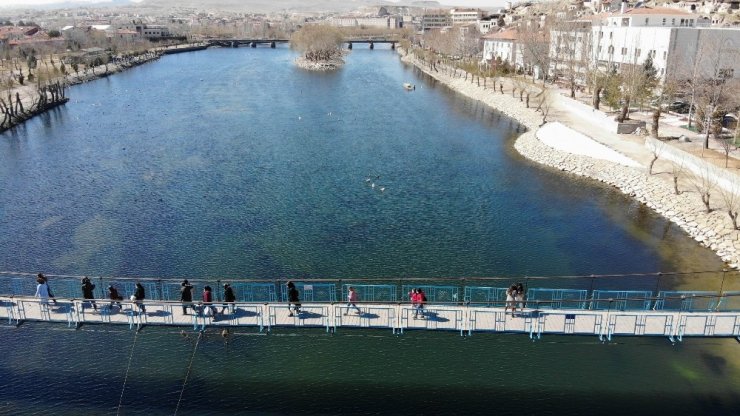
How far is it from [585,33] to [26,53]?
76.3 metres

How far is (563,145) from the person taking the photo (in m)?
35.2

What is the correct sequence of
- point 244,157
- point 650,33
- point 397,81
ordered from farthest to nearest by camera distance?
point 397,81 → point 650,33 → point 244,157

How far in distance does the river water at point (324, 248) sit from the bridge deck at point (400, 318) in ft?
4.91

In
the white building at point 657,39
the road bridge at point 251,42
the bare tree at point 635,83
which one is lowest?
the bare tree at point 635,83

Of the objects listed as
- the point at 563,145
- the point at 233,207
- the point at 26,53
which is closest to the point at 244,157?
the point at 233,207

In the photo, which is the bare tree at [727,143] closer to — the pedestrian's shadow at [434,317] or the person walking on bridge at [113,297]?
the pedestrian's shadow at [434,317]

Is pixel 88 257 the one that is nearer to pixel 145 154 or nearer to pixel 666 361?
pixel 145 154

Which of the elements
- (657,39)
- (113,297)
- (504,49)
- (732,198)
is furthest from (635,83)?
(504,49)

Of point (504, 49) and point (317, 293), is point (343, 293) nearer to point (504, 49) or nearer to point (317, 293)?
point (317, 293)

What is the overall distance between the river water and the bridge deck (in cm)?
150

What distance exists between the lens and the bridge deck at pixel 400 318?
532 inches

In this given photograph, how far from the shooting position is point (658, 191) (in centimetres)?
2664

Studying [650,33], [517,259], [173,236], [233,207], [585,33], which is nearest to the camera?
[517,259]

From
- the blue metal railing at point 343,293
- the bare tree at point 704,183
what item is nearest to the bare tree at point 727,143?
the bare tree at point 704,183
